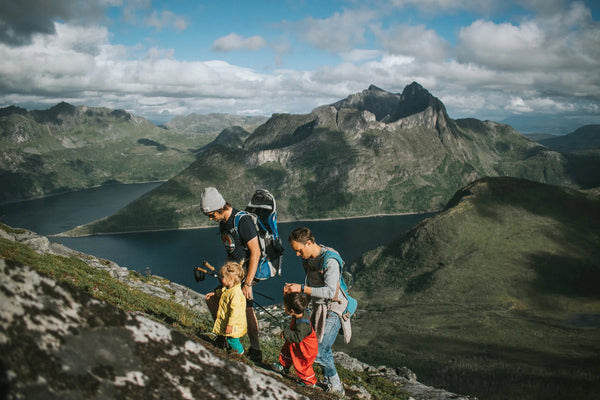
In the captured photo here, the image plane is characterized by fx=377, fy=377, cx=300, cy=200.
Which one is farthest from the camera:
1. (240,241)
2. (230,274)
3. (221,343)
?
(240,241)

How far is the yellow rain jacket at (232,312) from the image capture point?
39.2ft

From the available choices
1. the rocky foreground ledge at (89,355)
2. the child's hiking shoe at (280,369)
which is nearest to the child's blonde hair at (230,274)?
the child's hiking shoe at (280,369)

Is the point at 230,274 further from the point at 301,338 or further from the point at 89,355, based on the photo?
the point at 89,355

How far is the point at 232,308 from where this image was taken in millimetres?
12000

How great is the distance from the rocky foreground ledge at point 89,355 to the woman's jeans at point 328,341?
18.3 ft

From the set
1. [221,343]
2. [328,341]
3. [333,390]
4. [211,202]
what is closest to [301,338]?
[328,341]

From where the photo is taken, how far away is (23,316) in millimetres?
5008

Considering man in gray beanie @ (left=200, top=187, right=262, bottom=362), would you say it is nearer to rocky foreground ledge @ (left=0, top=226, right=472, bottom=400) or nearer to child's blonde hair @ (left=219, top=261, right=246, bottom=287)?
child's blonde hair @ (left=219, top=261, right=246, bottom=287)

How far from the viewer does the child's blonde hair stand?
40.4 feet

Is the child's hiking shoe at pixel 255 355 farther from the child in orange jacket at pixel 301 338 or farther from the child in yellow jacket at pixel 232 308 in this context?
the child in orange jacket at pixel 301 338

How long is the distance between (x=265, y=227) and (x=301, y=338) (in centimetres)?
390

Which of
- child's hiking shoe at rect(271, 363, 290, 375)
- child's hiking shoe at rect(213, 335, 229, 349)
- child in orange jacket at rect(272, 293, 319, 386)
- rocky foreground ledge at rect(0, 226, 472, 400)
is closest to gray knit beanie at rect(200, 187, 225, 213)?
child in orange jacket at rect(272, 293, 319, 386)

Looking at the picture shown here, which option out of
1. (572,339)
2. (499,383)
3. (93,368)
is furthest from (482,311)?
(93,368)

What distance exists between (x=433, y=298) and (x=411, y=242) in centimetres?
4226
